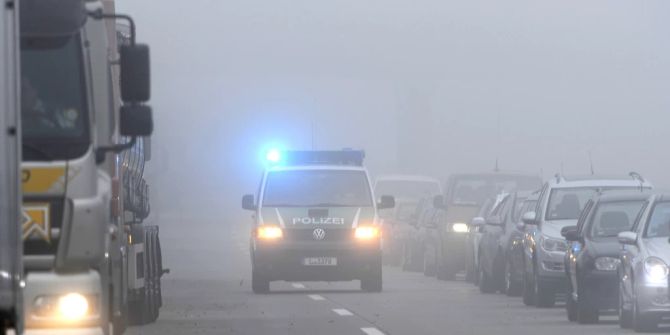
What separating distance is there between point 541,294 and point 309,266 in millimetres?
5803

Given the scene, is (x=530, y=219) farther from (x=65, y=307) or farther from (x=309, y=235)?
(x=65, y=307)

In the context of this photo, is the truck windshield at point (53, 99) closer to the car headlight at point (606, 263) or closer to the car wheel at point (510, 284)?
the car headlight at point (606, 263)

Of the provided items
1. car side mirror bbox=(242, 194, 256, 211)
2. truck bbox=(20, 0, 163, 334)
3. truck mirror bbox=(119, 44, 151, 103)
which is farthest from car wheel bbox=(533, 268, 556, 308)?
truck mirror bbox=(119, 44, 151, 103)

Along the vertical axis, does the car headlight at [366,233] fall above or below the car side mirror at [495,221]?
below

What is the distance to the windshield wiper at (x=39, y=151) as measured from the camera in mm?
12930

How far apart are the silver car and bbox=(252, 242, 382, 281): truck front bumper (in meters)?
9.96

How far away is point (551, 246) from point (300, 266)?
20.3 feet

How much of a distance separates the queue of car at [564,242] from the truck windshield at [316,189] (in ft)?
6.09

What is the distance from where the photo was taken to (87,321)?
12.7 metres

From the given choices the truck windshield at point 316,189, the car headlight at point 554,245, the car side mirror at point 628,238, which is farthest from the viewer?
the truck windshield at point 316,189

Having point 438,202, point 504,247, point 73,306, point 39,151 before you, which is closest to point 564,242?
point 504,247

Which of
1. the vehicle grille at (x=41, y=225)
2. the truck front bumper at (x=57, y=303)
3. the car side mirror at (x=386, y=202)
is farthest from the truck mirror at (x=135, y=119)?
the car side mirror at (x=386, y=202)

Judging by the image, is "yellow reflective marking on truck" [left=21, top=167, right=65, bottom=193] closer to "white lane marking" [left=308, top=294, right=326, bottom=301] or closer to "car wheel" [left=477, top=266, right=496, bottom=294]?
"white lane marking" [left=308, top=294, right=326, bottom=301]

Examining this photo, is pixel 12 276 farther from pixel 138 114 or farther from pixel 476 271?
pixel 476 271
